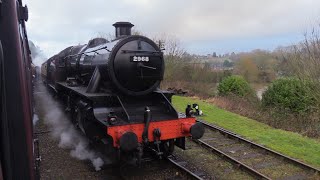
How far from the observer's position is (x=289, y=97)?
14.4 meters

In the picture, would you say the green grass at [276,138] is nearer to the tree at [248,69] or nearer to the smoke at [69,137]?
the smoke at [69,137]

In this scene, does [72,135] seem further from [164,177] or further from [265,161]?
[265,161]

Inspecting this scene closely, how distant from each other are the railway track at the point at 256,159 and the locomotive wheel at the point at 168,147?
1.27 m

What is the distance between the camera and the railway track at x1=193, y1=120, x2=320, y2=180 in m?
5.98

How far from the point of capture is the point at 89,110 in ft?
20.4

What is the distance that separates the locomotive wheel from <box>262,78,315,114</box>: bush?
8.32m

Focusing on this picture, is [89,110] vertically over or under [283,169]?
over

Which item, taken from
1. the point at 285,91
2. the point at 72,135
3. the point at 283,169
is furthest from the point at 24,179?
the point at 285,91

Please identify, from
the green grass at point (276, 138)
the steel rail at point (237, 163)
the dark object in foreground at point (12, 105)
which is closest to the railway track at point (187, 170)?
the steel rail at point (237, 163)

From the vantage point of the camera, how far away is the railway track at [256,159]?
598 centimetres

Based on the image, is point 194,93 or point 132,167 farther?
point 194,93

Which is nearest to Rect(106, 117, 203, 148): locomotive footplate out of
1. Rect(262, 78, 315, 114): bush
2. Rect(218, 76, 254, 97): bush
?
Rect(262, 78, 315, 114): bush

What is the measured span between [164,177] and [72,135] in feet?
12.8

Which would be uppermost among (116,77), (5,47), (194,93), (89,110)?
(5,47)
